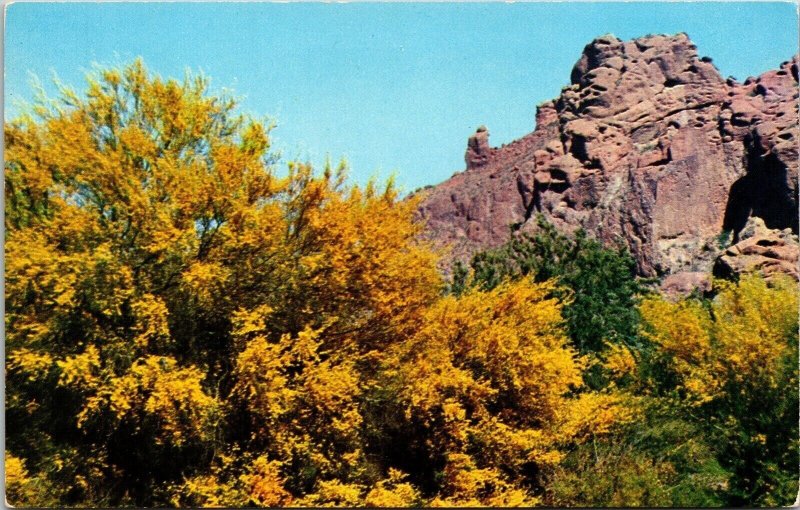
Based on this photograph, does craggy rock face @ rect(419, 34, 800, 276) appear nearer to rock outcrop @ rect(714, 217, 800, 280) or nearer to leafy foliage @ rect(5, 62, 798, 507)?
rock outcrop @ rect(714, 217, 800, 280)

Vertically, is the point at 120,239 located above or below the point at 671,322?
above

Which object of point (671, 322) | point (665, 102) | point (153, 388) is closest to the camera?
point (153, 388)

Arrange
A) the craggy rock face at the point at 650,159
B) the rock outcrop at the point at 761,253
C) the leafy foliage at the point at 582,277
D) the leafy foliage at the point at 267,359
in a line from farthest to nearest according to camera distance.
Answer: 1. the craggy rock face at the point at 650,159
2. the rock outcrop at the point at 761,253
3. the leafy foliage at the point at 582,277
4. the leafy foliage at the point at 267,359

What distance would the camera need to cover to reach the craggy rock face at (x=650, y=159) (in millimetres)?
62656

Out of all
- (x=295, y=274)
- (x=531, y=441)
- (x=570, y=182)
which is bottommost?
(x=531, y=441)

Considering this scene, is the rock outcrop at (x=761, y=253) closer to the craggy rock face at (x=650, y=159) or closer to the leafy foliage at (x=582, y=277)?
the leafy foliage at (x=582, y=277)

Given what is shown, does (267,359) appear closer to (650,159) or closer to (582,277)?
(582,277)

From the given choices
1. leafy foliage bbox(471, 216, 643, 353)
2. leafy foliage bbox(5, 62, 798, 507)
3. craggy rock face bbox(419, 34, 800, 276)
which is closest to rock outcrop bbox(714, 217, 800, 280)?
leafy foliage bbox(471, 216, 643, 353)

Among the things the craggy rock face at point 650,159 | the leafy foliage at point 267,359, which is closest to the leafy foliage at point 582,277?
the leafy foliage at point 267,359

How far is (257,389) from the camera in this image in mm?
10422

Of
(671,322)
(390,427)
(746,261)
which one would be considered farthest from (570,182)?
(390,427)

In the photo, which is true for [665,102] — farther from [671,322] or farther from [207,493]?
[207,493]

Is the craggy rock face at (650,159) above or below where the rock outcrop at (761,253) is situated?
above

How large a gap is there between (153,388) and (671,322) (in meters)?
11.9
